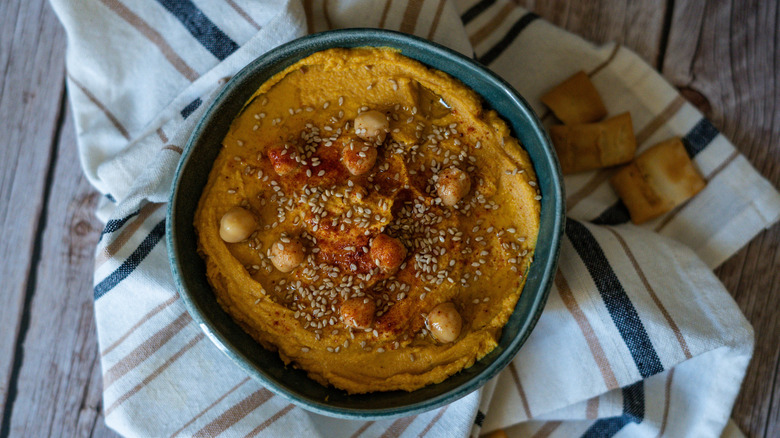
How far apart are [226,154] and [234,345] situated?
752mm

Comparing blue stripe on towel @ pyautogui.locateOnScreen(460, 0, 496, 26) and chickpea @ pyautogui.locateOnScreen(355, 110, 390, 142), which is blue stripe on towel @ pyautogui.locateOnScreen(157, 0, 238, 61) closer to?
chickpea @ pyautogui.locateOnScreen(355, 110, 390, 142)

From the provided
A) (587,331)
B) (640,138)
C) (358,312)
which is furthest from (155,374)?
(640,138)

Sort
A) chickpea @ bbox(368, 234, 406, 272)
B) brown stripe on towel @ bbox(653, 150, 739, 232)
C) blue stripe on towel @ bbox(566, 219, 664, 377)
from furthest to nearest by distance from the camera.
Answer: brown stripe on towel @ bbox(653, 150, 739, 232), blue stripe on towel @ bbox(566, 219, 664, 377), chickpea @ bbox(368, 234, 406, 272)

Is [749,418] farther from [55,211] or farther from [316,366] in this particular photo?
[55,211]

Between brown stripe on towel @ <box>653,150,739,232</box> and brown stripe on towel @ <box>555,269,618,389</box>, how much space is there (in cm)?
65

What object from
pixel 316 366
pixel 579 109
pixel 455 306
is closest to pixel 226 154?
pixel 316 366

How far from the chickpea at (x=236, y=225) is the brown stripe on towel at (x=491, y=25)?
1.46m

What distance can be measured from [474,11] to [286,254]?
5.27 ft

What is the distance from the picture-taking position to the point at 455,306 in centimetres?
240

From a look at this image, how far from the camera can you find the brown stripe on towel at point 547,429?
2.98 m

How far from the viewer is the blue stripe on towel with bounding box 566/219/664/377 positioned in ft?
8.66

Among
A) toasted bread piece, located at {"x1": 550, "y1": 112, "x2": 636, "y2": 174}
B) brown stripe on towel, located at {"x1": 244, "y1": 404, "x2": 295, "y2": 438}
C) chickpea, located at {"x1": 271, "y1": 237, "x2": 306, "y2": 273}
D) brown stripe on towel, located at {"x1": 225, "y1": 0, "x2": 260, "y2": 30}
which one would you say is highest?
brown stripe on towel, located at {"x1": 225, "y1": 0, "x2": 260, "y2": 30}

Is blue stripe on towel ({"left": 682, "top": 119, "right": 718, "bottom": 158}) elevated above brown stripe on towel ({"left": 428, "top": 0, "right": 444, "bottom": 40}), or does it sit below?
below

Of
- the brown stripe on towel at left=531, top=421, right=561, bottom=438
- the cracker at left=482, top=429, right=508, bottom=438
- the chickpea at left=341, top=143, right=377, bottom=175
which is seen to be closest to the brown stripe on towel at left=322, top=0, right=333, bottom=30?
the chickpea at left=341, top=143, right=377, bottom=175
